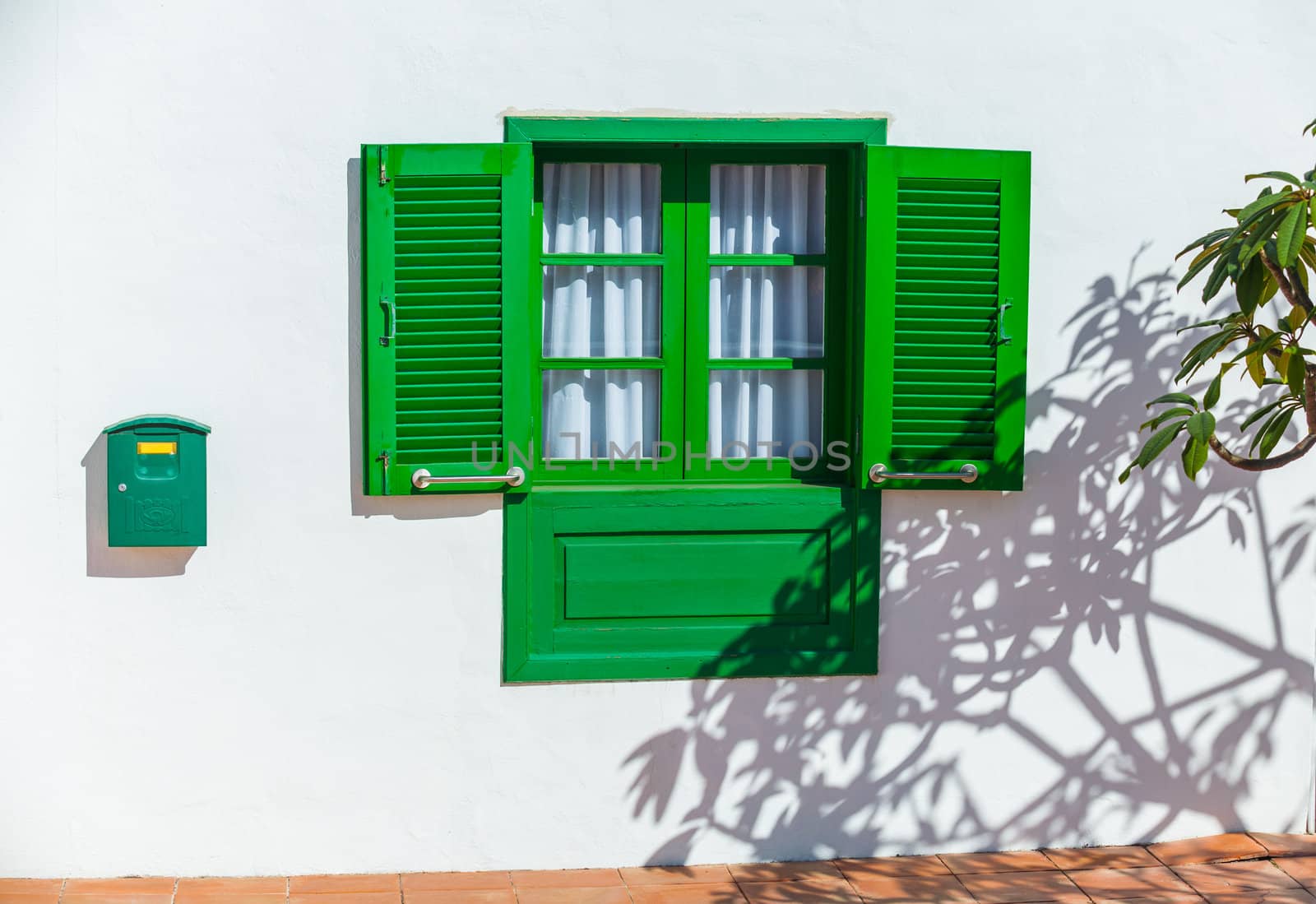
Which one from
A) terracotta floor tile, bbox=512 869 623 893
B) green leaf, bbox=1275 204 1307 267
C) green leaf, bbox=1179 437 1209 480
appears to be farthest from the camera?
terracotta floor tile, bbox=512 869 623 893

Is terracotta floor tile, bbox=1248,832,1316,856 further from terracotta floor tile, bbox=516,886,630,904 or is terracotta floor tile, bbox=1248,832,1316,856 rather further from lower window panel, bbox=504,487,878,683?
terracotta floor tile, bbox=516,886,630,904

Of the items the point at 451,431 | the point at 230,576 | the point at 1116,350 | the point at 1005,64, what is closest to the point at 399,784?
the point at 230,576

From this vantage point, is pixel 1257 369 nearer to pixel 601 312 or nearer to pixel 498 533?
pixel 601 312

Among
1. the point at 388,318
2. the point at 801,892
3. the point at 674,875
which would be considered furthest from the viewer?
the point at 674,875

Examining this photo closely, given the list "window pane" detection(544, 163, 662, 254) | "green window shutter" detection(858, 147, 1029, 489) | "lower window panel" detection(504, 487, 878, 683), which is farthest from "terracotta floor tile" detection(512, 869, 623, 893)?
"window pane" detection(544, 163, 662, 254)

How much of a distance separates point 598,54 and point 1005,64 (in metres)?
1.31

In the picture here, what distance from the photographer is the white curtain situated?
4492 millimetres

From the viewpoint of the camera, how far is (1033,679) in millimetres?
4594

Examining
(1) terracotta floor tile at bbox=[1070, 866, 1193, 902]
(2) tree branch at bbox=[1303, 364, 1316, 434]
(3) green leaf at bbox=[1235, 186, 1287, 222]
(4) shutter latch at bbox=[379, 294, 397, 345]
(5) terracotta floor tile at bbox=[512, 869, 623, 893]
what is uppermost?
(3) green leaf at bbox=[1235, 186, 1287, 222]

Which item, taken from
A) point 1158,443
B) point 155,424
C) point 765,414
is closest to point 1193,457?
point 1158,443

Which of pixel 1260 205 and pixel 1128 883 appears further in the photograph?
pixel 1128 883

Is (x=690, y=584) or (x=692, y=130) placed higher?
(x=692, y=130)

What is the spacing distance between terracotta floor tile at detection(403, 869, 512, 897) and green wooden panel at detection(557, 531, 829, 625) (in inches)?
33.8

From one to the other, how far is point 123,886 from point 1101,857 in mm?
3152
